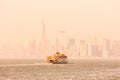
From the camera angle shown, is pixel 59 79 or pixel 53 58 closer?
pixel 59 79

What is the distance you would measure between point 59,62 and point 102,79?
311 feet

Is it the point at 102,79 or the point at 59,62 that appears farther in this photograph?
the point at 59,62

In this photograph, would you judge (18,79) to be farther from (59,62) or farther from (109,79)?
(59,62)

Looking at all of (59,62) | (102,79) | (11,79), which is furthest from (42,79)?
(59,62)

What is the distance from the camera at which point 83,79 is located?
3253 inches

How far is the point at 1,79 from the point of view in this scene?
81.4 metres

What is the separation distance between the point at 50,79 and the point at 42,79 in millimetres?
2298

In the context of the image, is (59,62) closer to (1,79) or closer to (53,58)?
(53,58)

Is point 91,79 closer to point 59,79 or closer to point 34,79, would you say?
point 59,79

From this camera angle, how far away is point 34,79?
8138cm

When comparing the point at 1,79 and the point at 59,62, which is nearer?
the point at 1,79

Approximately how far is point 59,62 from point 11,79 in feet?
310

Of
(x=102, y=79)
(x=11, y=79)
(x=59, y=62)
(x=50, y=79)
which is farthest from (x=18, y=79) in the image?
(x=59, y=62)

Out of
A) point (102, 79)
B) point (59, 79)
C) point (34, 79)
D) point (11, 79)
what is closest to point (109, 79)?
point (102, 79)
